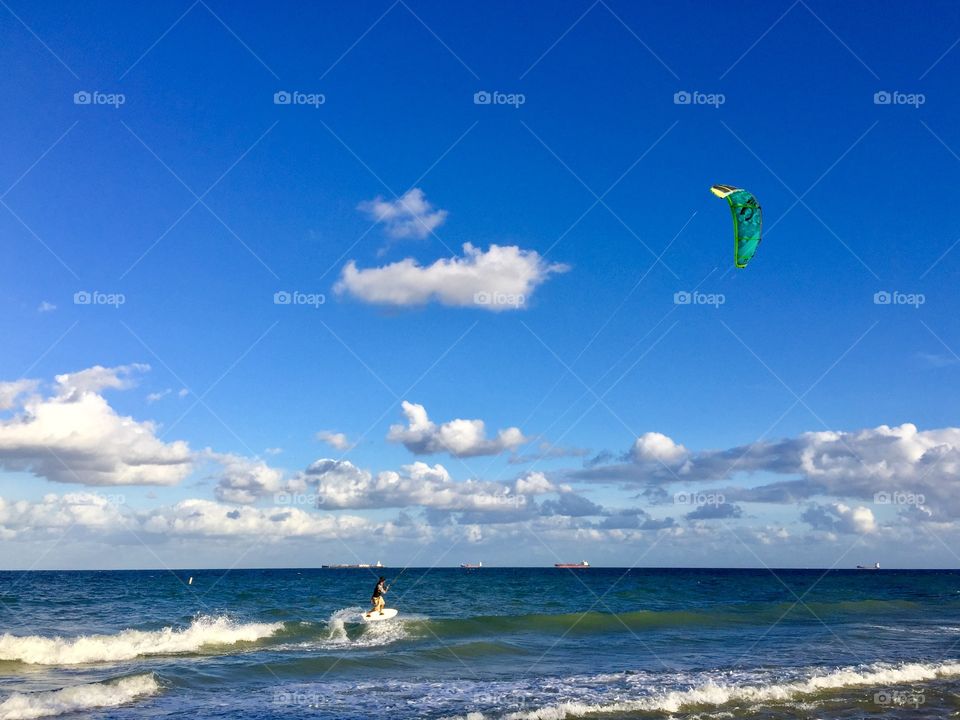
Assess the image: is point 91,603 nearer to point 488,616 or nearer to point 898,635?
point 488,616

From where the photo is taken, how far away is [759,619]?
3622 cm

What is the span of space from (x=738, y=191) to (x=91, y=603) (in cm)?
4015

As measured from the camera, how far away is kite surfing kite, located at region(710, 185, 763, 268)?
18.8 metres

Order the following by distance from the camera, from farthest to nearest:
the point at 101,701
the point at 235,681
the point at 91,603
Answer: the point at 91,603 < the point at 235,681 < the point at 101,701

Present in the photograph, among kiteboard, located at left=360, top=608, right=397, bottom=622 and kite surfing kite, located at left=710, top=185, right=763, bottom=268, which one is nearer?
kite surfing kite, located at left=710, top=185, right=763, bottom=268

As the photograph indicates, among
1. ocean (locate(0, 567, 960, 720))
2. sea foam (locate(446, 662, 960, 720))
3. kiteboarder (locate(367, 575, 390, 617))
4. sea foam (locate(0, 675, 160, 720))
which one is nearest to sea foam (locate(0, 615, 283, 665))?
ocean (locate(0, 567, 960, 720))

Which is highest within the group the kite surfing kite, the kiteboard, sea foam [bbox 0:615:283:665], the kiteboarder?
the kite surfing kite

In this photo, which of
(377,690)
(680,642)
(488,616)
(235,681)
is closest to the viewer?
(377,690)

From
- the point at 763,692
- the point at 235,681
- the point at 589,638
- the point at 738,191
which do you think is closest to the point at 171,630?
the point at 235,681

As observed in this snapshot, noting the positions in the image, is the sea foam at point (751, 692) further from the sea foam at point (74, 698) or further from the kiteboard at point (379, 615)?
the kiteboard at point (379, 615)

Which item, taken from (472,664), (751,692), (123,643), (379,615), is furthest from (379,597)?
(751,692)

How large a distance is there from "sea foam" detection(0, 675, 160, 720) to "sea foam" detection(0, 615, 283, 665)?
649 centimetres

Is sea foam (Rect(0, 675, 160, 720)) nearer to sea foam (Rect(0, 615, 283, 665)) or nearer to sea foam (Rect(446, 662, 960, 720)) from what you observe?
sea foam (Rect(0, 615, 283, 665))

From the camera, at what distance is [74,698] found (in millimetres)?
16516
